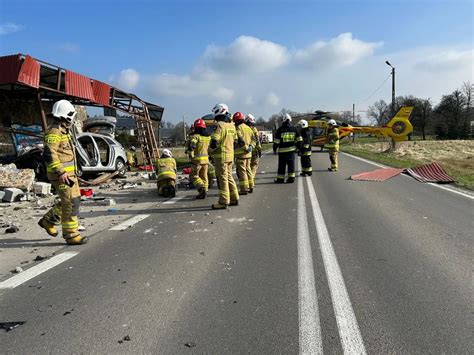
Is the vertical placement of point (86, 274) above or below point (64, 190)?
below

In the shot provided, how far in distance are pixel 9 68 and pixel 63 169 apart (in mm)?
7514

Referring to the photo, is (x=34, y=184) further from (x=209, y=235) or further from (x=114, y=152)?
(x=209, y=235)

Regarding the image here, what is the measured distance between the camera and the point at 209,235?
5.63 meters

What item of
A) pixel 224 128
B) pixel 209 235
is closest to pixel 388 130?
pixel 224 128

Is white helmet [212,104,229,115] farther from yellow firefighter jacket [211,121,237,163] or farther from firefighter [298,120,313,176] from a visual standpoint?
firefighter [298,120,313,176]

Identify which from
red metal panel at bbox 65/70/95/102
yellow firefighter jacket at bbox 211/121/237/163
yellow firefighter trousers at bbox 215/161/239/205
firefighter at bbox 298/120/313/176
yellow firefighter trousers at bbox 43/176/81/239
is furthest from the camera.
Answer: red metal panel at bbox 65/70/95/102

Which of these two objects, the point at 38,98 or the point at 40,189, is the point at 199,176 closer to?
the point at 40,189

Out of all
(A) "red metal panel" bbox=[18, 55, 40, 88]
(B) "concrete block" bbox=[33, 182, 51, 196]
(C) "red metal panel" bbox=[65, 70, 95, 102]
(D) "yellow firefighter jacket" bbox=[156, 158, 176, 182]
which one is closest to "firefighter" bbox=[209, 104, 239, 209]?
(D) "yellow firefighter jacket" bbox=[156, 158, 176, 182]

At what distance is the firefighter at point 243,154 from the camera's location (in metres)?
8.90

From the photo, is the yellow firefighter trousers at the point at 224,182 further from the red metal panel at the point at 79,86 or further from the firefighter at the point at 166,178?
the red metal panel at the point at 79,86

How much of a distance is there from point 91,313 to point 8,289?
1.21 metres

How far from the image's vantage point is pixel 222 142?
7.71m

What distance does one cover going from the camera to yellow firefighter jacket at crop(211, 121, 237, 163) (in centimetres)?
767

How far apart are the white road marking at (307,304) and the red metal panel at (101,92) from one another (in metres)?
12.4
